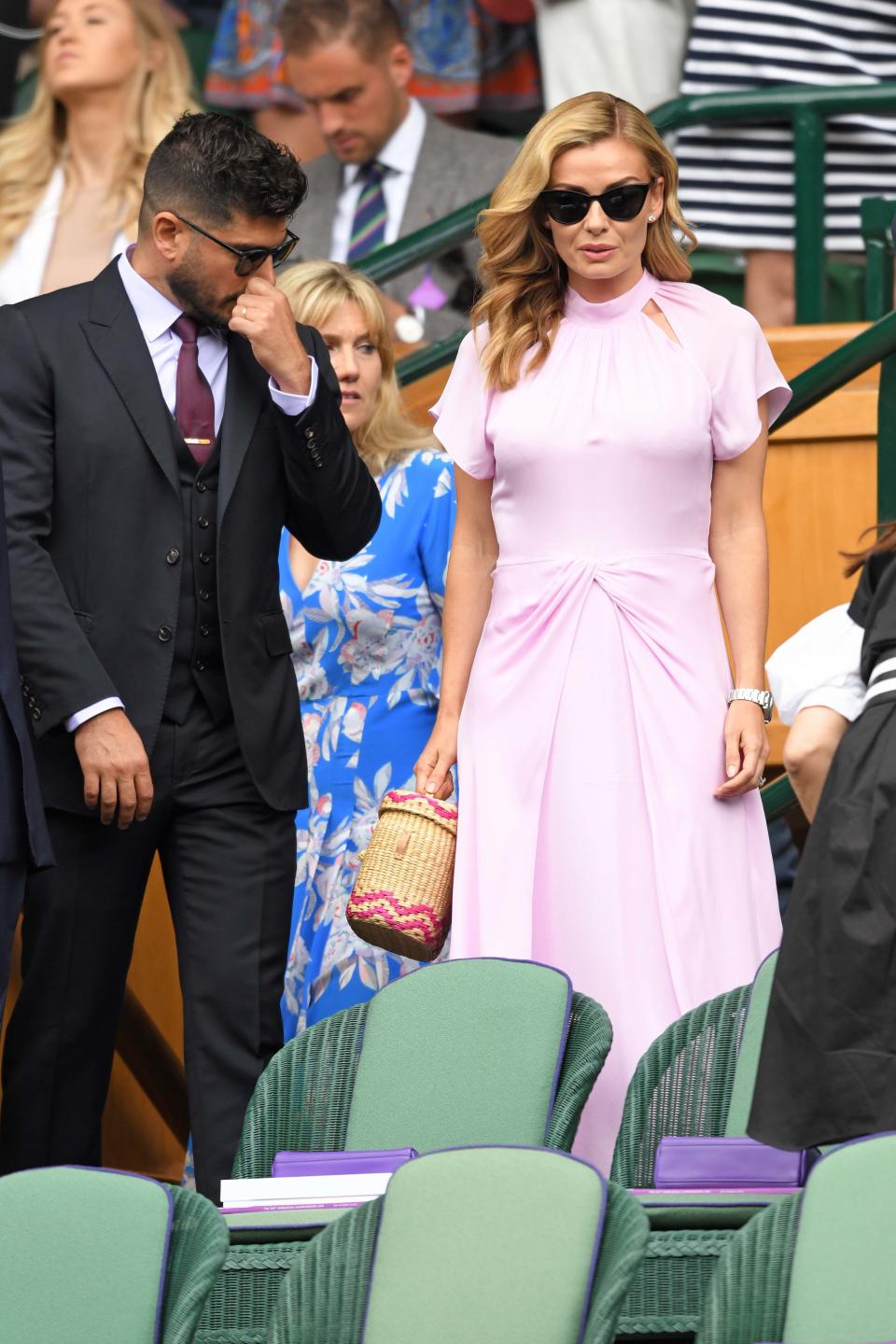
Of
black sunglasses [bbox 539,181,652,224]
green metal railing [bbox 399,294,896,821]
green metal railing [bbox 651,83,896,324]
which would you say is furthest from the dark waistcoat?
green metal railing [bbox 651,83,896,324]

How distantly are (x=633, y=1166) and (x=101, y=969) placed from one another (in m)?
1.05

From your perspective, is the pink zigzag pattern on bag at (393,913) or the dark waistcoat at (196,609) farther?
the dark waistcoat at (196,609)

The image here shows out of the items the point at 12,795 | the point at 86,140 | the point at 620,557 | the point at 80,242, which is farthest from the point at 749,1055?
the point at 86,140

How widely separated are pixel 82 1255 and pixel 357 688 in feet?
7.16

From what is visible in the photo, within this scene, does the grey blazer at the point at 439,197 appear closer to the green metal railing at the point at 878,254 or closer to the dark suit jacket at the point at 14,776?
the green metal railing at the point at 878,254

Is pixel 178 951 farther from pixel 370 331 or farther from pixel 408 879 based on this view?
pixel 370 331

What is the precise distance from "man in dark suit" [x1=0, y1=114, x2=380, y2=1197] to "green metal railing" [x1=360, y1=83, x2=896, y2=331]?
2.02 meters

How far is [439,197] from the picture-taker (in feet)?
22.5

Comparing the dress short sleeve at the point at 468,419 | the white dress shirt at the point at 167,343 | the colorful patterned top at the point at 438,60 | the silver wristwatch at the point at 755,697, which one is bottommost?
the silver wristwatch at the point at 755,697

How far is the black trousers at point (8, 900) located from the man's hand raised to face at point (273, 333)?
0.94 metres

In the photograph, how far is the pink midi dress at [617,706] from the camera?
4121 millimetres

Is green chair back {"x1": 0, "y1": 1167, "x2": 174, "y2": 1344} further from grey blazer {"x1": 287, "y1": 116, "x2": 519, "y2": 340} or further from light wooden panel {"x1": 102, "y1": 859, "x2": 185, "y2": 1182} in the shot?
grey blazer {"x1": 287, "y1": 116, "x2": 519, "y2": 340}

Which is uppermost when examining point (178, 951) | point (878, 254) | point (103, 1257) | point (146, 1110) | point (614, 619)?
point (878, 254)

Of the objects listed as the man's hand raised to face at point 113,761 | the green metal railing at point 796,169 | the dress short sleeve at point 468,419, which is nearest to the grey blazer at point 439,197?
the green metal railing at point 796,169
